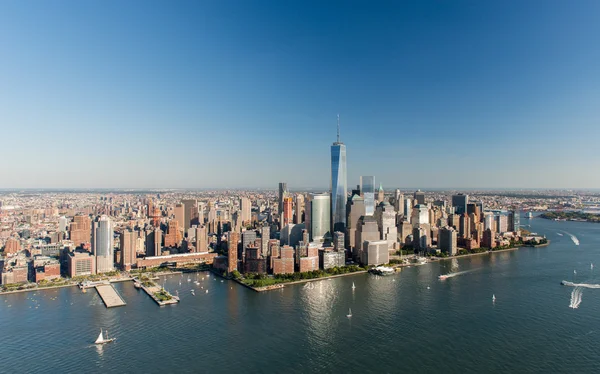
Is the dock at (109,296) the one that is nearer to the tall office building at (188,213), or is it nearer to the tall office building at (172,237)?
the tall office building at (172,237)

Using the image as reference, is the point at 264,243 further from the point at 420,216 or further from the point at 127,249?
the point at 420,216

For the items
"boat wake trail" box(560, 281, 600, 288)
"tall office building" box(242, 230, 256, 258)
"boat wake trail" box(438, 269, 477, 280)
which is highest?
"tall office building" box(242, 230, 256, 258)

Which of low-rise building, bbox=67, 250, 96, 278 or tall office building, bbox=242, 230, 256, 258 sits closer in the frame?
low-rise building, bbox=67, 250, 96, 278

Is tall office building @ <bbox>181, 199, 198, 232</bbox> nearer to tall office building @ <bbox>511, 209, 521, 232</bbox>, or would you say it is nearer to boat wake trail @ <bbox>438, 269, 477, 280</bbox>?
boat wake trail @ <bbox>438, 269, 477, 280</bbox>

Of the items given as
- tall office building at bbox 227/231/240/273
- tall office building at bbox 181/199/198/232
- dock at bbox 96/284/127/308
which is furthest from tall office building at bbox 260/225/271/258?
tall office building at bbox 181/199/198/232

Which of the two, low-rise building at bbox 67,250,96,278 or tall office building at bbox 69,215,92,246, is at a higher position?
tall office building at bbox 69,215,92,246

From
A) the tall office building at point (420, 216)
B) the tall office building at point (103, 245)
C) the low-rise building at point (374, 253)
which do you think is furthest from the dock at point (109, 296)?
the tall office building at point (420, 216)
